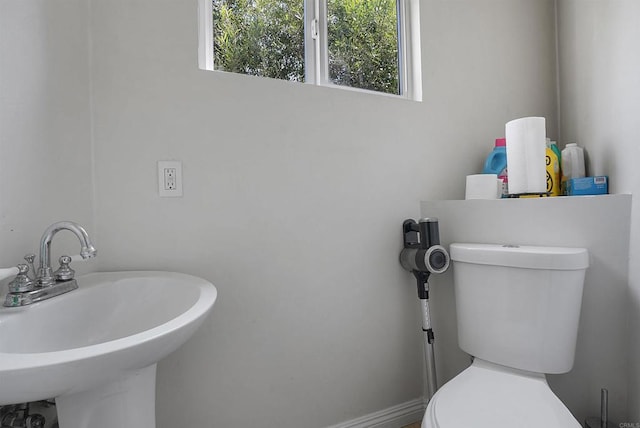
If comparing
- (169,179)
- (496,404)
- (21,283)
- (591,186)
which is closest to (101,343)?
(21,283)

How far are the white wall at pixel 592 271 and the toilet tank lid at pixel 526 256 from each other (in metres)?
0.06

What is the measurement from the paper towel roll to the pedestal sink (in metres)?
1.10

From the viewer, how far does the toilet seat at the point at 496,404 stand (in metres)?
0.76

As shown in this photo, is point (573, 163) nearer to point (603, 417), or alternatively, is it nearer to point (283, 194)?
point (603, 417)

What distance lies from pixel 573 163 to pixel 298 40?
3.77 feet

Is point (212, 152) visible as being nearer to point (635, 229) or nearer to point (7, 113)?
point (7, 113)

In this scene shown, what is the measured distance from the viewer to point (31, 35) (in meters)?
0.80

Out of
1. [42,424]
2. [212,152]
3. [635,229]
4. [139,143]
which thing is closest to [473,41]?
[635,229]

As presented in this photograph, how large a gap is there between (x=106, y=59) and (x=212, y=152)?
0.39 meters

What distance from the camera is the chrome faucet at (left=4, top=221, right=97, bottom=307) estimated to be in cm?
67

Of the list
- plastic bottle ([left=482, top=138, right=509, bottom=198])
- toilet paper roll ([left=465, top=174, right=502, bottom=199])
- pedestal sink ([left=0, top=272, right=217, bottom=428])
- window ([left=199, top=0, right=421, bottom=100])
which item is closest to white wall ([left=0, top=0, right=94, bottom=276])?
pedestal sink ([left=0, top=272, right=217, bottom=428])

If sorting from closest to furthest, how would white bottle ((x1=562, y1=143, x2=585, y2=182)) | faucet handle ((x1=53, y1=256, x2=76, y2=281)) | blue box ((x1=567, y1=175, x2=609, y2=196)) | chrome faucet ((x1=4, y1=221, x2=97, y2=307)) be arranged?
chrome faucet ((x1=4, y1=221, x2=97, y2=307))
faucet handle ((x1=53, y1=256, x2=76, y2=281))
blue box ((x1=567, y1=175, x2=609, y2=196))
white bottle ((x1=562, y1=143, x2=585, y2=182))

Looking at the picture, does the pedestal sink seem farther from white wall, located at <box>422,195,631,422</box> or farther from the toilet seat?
white wall, located at <box>422,195,631,422</box>

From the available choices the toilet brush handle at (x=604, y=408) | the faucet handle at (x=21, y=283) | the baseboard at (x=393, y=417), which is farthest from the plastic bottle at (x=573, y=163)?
the faucet handle at (x=21, y=283)
